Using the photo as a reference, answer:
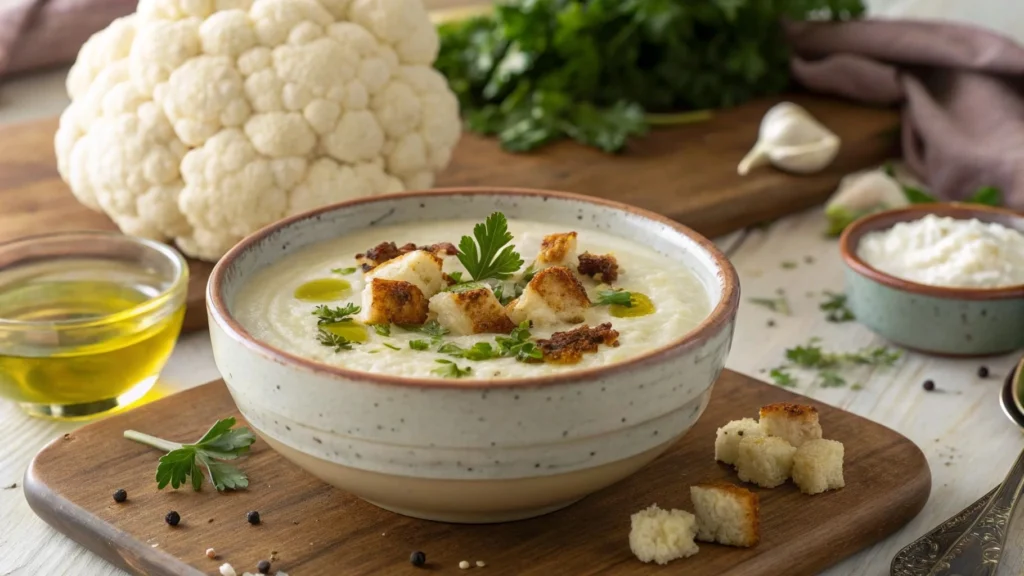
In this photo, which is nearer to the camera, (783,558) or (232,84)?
(783,558)

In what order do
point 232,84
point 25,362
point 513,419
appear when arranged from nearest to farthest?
point 513,419
point 25,362
point 232,84

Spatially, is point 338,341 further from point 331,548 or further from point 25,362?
point 25,362

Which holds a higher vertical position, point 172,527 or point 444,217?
point 444,217

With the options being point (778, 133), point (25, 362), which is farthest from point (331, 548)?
point (778, 133)

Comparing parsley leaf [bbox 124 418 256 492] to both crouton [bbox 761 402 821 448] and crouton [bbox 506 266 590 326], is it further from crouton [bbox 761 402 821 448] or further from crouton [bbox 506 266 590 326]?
crouton [bbox 761 402 821 448]

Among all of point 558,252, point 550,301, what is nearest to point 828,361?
point 558,252

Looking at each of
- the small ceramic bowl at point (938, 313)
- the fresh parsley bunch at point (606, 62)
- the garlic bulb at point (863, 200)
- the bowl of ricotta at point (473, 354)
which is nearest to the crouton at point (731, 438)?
the bowl of ricotta at point (473, 354)

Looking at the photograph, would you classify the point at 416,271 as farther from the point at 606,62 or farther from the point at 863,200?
the point at 606,62
